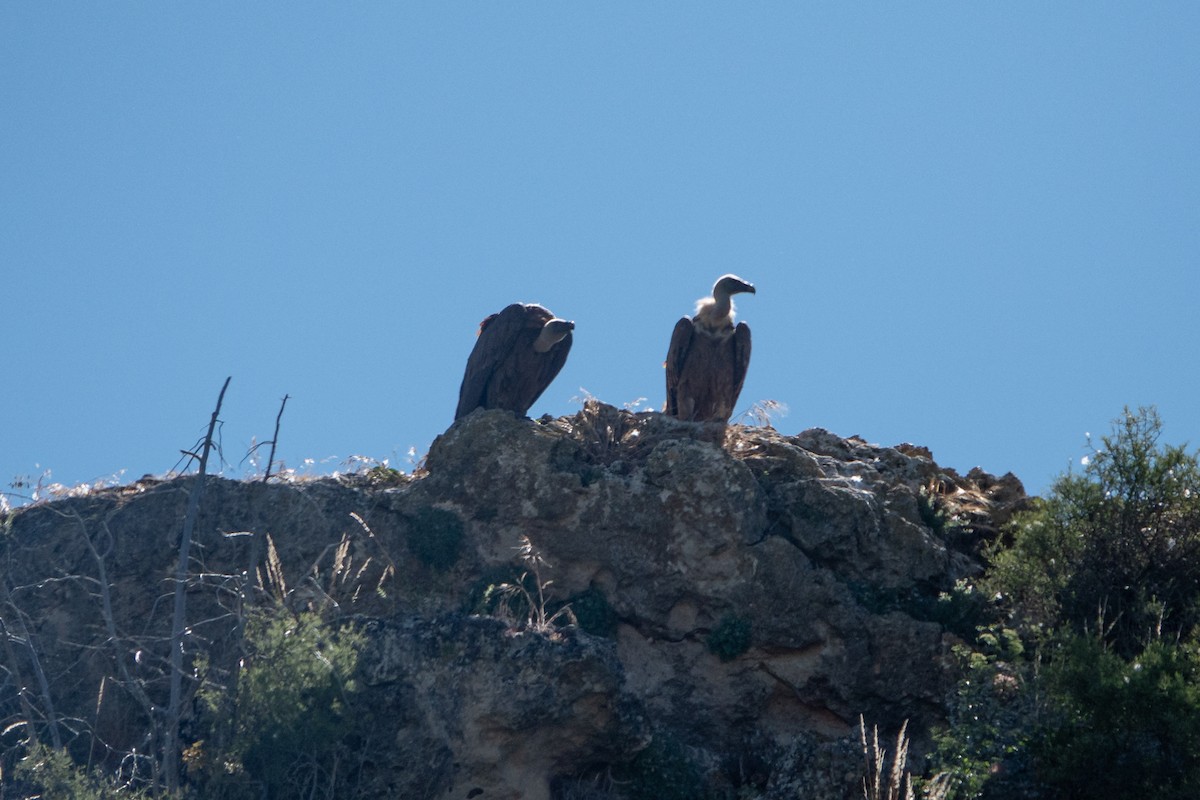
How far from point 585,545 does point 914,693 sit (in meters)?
2.95

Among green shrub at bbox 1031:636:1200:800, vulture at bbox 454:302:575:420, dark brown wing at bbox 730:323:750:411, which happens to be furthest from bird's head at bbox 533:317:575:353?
green shrub at bbox 1031:636:1200:800

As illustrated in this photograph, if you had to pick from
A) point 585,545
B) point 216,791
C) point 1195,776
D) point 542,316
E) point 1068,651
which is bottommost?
point 216,791

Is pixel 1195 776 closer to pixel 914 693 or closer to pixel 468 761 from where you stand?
pixel 914 693

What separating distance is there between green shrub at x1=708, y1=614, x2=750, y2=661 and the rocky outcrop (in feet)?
0.07

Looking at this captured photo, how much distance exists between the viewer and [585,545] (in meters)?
11.9

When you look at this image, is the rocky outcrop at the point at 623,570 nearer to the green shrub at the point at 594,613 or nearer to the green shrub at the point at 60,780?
the green shrub at the point at 594,613

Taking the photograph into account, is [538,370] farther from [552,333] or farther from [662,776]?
[662,776]

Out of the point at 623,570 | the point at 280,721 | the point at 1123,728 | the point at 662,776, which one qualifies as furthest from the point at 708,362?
the point at 280,721

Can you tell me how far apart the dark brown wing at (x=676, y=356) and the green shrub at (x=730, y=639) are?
16.9ft

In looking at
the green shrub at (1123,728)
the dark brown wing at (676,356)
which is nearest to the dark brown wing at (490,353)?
the dark brown wing at (676,356)

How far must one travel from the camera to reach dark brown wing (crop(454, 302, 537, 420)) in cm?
1552

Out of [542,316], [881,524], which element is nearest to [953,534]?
[881,524]

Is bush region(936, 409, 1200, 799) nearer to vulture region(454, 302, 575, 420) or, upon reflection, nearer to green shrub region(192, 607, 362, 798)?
green shrub region(192, 607, 362, 798)

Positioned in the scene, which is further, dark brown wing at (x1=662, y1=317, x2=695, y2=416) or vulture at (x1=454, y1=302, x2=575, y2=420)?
dark brown wing at (x1=662, y1=317, x2=695, y2=416)
